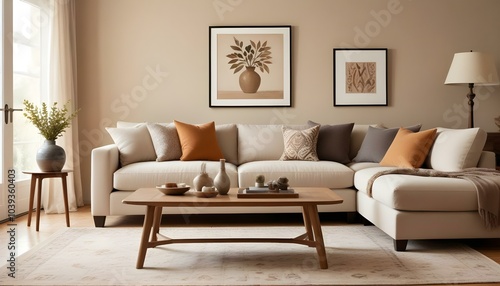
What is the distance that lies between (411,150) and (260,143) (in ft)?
4.87

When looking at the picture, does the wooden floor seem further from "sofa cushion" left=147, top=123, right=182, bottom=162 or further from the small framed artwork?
the small framed artwork

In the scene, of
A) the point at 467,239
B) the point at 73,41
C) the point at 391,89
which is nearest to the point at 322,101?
the point at 391,89

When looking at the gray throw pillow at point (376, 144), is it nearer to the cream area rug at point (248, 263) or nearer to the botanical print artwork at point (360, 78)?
the botanical print artwork at point (360, 78)

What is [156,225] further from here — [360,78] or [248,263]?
[360,78]

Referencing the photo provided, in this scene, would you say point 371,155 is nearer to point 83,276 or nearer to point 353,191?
point 353,191

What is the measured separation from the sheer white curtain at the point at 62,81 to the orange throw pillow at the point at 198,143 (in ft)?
3.96

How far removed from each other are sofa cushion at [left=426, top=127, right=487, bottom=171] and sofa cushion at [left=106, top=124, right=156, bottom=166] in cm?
263

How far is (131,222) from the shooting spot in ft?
16.1

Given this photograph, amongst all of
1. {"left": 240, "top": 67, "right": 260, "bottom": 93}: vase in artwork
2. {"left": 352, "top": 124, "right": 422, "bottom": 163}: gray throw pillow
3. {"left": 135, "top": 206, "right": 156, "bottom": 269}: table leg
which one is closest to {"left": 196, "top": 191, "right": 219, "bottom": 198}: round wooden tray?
{"left": 135, "top": 206, "right": 156, "bottom": 269}: table leg

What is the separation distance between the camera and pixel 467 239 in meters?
4.13

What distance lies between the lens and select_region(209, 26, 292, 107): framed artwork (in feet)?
19.5

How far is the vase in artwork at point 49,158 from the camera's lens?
4.55m

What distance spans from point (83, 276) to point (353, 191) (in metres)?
2.54

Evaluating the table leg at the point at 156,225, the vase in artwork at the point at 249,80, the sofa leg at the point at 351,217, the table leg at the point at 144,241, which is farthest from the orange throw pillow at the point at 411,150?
the table leg at the point at 144,241
